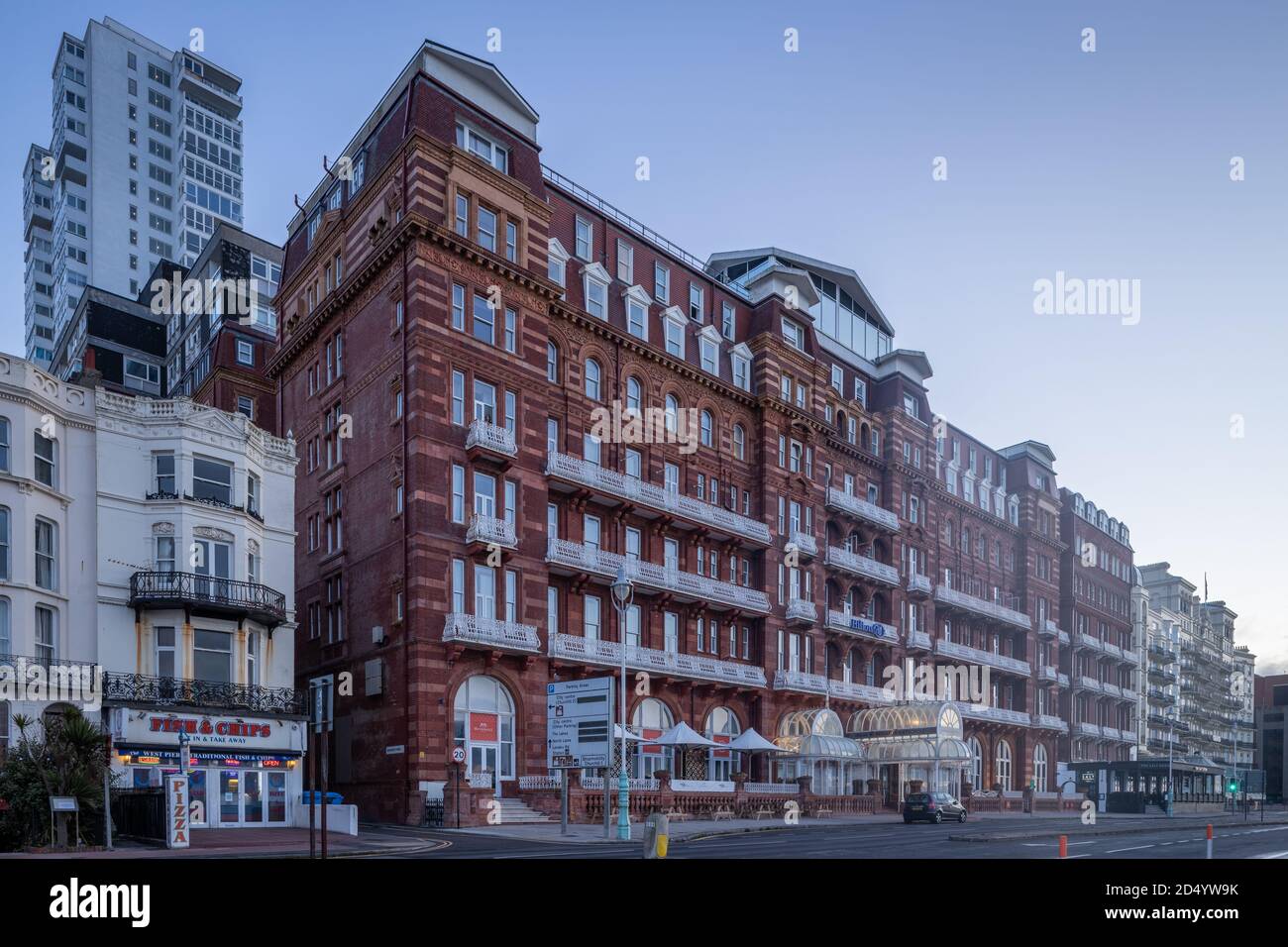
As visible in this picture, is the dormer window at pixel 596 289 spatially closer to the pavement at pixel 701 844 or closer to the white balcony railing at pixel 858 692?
the pavement at pixel 701 844

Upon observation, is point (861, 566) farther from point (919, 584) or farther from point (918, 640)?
point (918, 640)

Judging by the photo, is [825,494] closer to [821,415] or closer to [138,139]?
[821,415]

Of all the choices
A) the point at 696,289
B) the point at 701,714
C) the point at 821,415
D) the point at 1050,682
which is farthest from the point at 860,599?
the point at 1050,682

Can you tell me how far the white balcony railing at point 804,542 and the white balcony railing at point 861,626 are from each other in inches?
155

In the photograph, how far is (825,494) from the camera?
2480 inches

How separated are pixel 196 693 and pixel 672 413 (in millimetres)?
26284

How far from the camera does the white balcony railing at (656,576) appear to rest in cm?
4516

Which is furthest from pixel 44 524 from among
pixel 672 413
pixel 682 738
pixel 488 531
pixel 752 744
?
pixel 752 744

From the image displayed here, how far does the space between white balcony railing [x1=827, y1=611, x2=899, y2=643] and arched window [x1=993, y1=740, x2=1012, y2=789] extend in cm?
1803

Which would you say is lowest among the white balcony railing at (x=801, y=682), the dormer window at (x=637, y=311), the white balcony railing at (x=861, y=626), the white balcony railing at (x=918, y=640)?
the white balcony railing at (x=801, y=682)

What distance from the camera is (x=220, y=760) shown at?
34312 mm

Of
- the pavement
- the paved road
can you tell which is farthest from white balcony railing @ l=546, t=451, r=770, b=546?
the paved road

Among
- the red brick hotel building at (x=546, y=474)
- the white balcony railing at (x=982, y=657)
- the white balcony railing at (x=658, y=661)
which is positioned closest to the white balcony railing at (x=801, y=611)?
the red brick hotel building at (x=546, y=474)

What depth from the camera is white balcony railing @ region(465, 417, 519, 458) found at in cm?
4144
